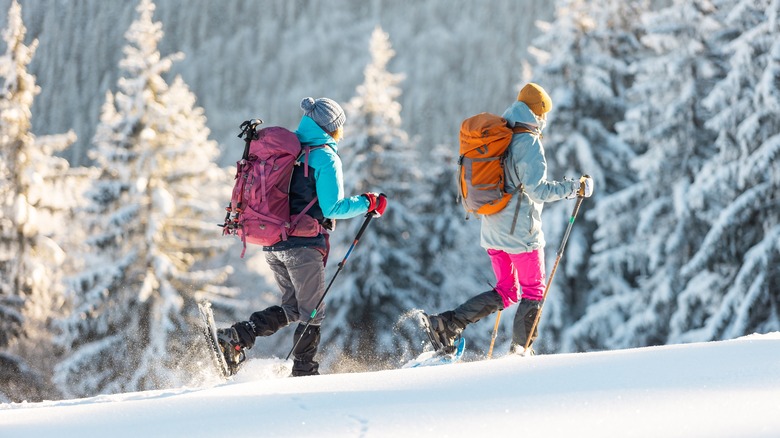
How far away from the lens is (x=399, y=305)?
25.5 meters

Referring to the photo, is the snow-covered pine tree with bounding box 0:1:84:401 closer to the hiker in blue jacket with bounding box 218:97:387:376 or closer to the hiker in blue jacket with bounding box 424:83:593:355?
the hiker in blue jacket with bounding box 218:97:387:376

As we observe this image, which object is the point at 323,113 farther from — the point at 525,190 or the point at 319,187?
the point at 525,190

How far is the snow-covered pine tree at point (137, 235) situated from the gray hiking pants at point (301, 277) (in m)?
16.5

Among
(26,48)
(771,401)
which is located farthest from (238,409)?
(26,48)

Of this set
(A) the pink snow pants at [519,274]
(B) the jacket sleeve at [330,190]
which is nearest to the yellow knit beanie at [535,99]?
(A) the pink snow pants at [519,274]

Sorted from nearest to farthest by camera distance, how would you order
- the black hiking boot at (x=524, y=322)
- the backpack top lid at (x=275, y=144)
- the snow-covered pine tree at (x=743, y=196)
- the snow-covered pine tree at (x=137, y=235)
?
the backpack top lid at (x=275, y=144), the black hiking boot at (x=524, y=322), the snow-covered pine tree at (x=743, y=196), the snow-covered pine tree at (x=137, y=235)

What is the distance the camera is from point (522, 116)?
6582mm

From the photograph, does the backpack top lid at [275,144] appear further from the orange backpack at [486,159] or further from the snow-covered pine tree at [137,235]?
the snow-covered pine tree at [137,235]

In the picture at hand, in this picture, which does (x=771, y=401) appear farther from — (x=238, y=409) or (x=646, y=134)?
(x=646, y=134)

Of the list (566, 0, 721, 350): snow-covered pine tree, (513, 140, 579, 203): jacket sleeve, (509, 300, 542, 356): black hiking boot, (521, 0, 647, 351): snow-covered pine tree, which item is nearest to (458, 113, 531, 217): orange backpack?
(513, 140, 579, 203): jacket sleeve

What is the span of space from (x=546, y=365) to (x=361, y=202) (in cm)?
212

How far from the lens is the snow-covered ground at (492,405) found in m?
3.67

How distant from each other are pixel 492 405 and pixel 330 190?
2719 mm

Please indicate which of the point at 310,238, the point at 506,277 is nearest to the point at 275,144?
the point at 310,238
